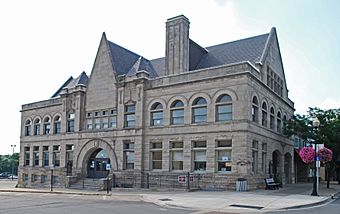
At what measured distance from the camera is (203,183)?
2905 centimetres

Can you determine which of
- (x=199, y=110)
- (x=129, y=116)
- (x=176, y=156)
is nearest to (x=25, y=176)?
(x=129, y=116)

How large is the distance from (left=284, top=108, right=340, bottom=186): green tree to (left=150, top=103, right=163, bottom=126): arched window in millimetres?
13151

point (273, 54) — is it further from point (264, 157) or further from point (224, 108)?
point (224, 108)

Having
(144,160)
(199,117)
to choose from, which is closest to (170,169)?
(144,160)

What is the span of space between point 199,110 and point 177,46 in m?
7.74

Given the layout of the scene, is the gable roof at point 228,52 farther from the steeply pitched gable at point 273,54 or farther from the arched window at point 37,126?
the arched window at point 37,126

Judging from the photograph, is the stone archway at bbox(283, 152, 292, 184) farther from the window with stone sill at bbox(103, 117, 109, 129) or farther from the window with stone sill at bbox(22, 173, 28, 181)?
the window with stone sill at bbox(22, 173, 28, 181)

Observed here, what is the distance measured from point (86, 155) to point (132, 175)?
7.31 m

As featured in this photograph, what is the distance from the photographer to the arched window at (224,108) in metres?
29.0

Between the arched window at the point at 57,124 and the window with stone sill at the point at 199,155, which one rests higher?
the arched window at the point at 57,124

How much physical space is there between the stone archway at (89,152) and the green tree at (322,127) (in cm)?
1770

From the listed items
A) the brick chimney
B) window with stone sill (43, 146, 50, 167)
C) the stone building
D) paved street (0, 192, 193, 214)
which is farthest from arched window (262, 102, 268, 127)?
window with stone sill (43, 146, 50, 167)

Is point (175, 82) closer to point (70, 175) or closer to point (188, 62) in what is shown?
point (188, 62)

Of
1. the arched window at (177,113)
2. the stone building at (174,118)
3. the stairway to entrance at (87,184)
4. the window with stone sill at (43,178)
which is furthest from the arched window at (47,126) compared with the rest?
the arched window at (177,113)
